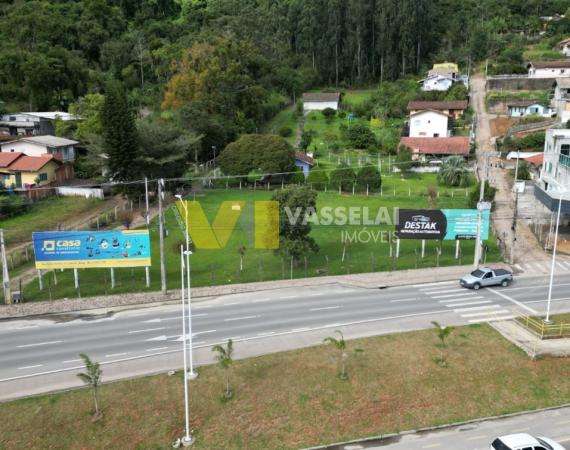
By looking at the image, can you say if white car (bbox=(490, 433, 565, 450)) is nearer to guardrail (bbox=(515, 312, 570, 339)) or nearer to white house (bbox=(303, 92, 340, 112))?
guardrail (bbox=(515, 312, 570, 339))

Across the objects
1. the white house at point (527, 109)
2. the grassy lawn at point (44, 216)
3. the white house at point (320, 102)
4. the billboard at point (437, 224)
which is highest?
the white house at point (320, 102)

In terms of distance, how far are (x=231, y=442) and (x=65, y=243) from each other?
A: 1967cm

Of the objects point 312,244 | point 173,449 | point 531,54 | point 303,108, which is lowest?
point 173,449

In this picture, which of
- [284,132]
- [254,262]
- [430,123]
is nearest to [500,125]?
[430,123]

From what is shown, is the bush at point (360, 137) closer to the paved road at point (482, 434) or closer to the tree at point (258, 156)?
the tree at point (258, 156)

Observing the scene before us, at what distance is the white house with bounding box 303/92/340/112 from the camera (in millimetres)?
95062

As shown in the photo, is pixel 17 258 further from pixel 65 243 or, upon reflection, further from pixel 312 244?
pixel 312 244

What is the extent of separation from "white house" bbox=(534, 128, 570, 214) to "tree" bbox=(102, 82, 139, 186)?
3835 centimetres

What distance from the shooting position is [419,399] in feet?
68.1

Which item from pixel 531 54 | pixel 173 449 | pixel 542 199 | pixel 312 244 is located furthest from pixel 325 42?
pixel 173 449

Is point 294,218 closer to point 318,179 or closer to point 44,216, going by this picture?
point 318,179

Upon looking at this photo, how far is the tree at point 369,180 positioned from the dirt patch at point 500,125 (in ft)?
107

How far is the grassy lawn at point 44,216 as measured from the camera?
4381cm

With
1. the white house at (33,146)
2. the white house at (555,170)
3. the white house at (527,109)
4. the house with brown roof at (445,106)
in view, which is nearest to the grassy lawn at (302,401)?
the white house at (555,170)
